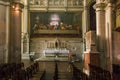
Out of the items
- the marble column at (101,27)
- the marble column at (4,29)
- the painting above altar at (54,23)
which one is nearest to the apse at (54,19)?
the painting above altar at (54,23)

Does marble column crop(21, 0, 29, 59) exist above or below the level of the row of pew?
above

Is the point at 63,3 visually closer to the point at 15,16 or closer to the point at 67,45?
the point at 67,45

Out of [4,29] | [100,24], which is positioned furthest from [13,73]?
[100,24]

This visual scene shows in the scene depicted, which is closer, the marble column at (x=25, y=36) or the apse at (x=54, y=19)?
the marble column at (x=25, y=36)

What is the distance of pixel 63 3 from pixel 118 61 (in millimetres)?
20185

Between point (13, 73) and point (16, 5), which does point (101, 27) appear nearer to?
point (16, 5)

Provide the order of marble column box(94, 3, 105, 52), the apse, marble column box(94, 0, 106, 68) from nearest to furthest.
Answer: marble column box(94, 0, 106, 68) < marble column box(94, 3, 105, 52) < the apse

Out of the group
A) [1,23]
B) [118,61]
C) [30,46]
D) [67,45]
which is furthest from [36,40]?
[118,61]

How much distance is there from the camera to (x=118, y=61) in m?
18.0

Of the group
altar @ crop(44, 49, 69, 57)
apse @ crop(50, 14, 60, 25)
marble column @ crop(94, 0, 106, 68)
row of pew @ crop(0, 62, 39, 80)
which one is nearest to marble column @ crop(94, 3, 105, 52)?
marble column @ crop(94, 0, 106, 68)

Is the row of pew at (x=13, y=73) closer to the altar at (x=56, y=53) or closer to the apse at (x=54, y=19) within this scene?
the altar at (x=56, y=53)

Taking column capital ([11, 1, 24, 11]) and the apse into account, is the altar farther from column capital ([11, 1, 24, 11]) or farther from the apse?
column capital ([11, 1, 24, 11])

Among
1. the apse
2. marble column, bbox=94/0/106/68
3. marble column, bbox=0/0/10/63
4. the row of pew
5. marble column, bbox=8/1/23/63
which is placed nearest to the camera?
the row of pew

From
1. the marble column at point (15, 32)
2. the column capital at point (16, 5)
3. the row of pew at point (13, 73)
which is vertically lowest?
the row of pew at point (13, 73)
